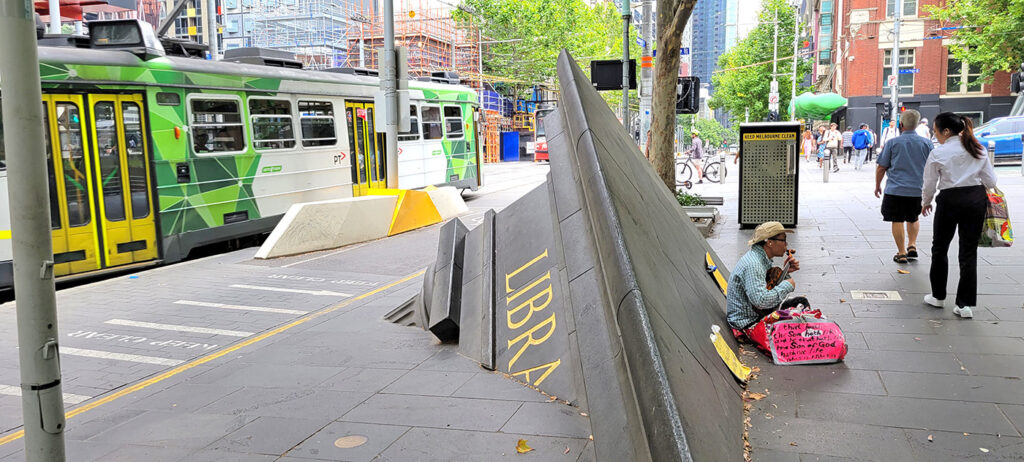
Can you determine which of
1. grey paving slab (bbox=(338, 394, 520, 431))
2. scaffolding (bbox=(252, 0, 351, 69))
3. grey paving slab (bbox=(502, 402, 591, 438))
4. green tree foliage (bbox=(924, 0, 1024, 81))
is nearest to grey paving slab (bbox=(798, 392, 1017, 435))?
grey paving slab (bbox=(502, 402, 591, 438))

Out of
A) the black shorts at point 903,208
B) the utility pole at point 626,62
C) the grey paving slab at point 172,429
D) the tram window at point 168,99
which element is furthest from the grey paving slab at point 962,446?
the utility pole at point 626,62

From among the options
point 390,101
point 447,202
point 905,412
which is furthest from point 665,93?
point 905,412

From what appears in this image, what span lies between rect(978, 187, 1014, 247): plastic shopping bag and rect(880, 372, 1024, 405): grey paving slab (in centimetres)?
186

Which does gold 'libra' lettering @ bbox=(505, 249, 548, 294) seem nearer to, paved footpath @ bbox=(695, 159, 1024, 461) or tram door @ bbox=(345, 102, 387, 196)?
paved footpath @ bbox=(695, 159, 1024, 461)

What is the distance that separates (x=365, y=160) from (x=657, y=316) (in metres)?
13.8

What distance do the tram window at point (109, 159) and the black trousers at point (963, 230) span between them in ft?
32.1

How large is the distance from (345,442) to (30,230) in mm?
2095

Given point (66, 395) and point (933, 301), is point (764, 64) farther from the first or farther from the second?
point (66, 395)

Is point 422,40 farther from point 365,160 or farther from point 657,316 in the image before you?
point 657,316

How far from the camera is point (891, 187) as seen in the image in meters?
8.83

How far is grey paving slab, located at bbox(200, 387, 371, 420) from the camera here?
4.87 meters

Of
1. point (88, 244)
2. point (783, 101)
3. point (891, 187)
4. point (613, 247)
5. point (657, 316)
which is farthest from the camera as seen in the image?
point (783, 101)

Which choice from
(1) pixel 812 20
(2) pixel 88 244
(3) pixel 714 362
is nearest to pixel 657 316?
(3) pixel 714 362

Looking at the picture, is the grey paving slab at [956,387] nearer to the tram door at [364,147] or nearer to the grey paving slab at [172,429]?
the grey paving slab at [172,429]
